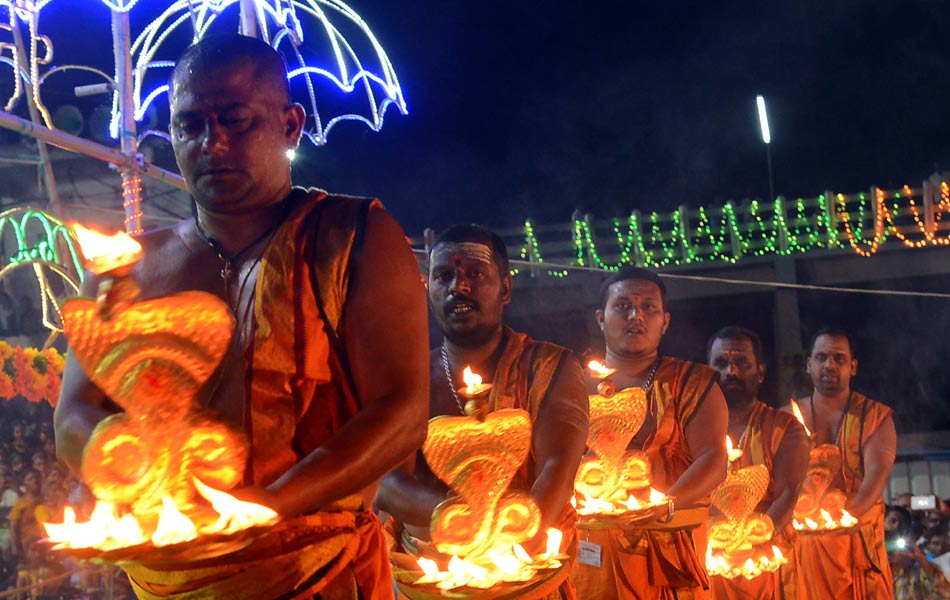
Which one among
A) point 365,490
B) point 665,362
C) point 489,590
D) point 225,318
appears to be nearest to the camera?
point 225,318

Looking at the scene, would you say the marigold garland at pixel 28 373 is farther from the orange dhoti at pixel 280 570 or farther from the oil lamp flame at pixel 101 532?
the oil lamp flame at pixel 101 532

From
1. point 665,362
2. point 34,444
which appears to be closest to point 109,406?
point 665,362

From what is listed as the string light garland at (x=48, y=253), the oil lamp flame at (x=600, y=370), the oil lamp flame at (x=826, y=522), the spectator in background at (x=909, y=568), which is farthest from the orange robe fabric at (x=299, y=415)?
the spectator in background at (x=909, y=568)

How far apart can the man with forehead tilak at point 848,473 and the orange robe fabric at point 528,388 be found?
4.77m

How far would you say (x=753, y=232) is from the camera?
739 inches

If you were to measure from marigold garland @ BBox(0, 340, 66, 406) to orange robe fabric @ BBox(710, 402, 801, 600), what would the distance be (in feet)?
17.6

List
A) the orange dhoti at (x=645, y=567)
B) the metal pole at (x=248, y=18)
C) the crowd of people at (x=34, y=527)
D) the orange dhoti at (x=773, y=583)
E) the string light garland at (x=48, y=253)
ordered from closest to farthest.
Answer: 1. the orange dhoti at (x=645, y=567)
2. the metal pole at (x=248, y=18)
3. the orange dhoti at (x=773, y=583)
4. the string light garland at (x=48, y=253)
5. the crowd of people at (x=34, y=527)

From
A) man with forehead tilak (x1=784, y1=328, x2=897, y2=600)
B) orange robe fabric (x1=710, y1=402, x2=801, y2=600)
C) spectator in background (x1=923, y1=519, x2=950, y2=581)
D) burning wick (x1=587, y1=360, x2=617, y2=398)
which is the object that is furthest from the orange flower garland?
spectator in background (x1=923, y1=519, x2=950, y2=581)

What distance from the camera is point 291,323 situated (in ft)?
6.14

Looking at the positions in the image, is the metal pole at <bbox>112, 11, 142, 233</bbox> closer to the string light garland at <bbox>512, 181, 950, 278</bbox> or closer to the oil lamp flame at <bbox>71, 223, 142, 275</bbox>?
the oil lamp flame at <bbox>71, 223, 142, 275</bbox>

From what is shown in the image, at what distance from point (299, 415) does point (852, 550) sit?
7325 mm

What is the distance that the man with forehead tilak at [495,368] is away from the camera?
3.67 meters

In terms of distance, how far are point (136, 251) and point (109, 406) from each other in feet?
1.22

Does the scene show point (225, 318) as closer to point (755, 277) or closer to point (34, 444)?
point (34, 444)
